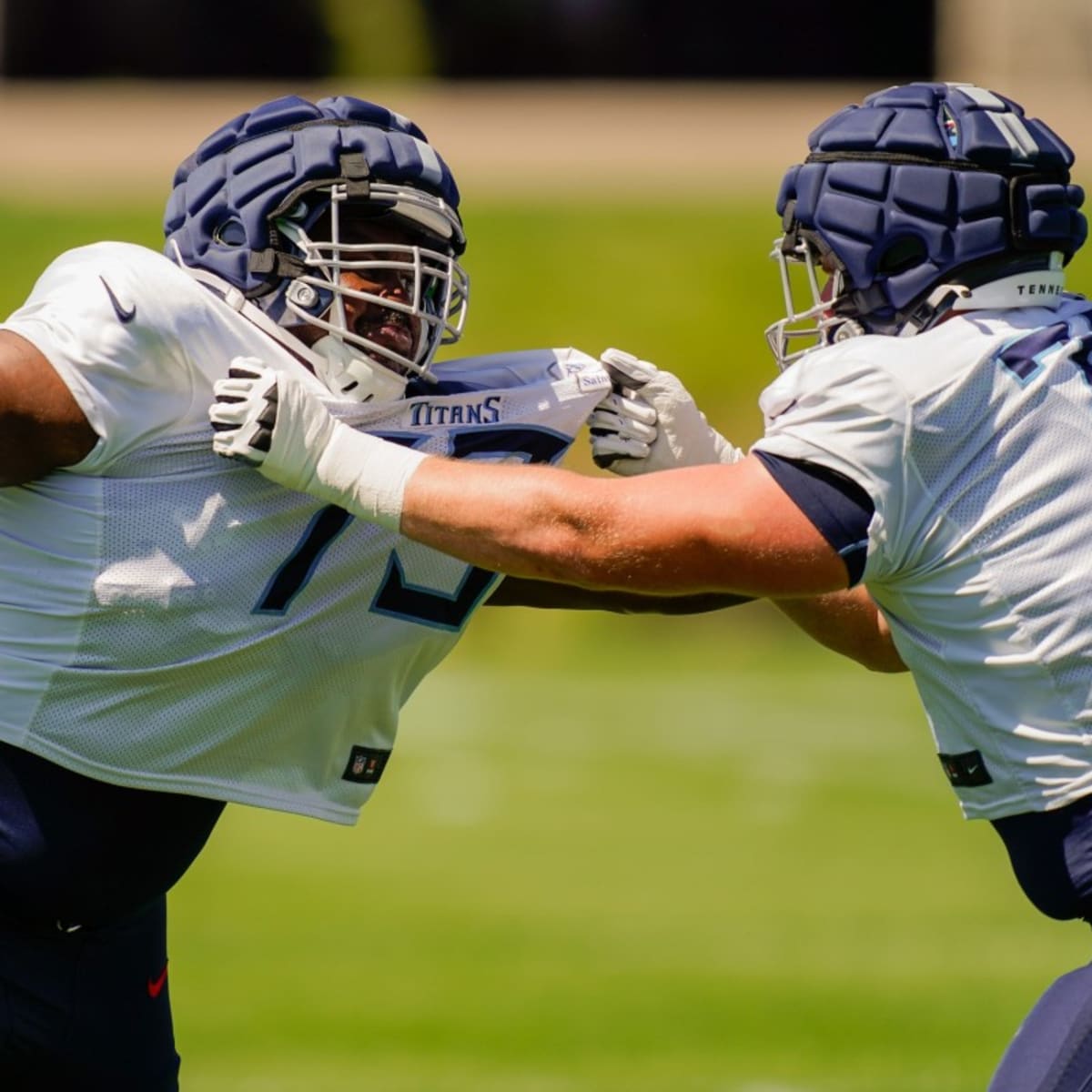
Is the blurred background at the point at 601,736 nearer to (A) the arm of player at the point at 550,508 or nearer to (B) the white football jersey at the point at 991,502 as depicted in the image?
(B) the white football jersey at the point at 991,502

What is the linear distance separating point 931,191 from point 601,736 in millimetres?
9779

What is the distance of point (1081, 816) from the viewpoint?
350 centimetres

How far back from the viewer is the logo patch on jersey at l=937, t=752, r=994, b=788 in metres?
3.58

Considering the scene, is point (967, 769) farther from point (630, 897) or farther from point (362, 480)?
point (630, 897)

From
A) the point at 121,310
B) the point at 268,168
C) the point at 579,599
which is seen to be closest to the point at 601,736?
the point at 579,599

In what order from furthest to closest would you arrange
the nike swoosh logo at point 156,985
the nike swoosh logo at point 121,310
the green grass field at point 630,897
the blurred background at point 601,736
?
the blurred background at point 601,736 → the green grass field at point 630,897 → the nike swoosh logo at point 156,985 → the nike swoosh logo at point 121,310

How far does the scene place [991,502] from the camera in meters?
3.49

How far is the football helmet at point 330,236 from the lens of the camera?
3.75 meters

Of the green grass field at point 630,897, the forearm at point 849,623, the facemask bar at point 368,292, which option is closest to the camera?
the facemask bar at point 368,292

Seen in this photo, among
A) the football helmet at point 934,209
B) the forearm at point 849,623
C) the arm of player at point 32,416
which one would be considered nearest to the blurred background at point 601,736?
the forearm at point 849,623

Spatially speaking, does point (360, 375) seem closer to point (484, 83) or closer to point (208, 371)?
point (208, 371)

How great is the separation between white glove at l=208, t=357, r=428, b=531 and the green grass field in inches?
140

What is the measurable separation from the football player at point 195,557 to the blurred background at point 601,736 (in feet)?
10.0

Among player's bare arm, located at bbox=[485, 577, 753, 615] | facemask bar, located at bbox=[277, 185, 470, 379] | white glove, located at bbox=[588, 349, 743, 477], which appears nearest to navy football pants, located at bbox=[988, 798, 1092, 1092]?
player's bare arm, located at bbox=[485, 577, 753, 615]
